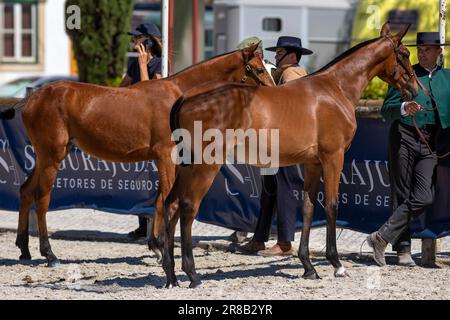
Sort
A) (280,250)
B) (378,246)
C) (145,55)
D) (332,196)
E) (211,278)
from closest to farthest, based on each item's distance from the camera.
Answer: (332,196) < (211,278) < (378,246) < (280,250) < (145,55)

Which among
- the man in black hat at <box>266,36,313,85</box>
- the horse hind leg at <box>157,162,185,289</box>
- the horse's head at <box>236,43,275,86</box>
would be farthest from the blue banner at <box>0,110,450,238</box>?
the horse hind leg at <box>157,162,185,289</box>

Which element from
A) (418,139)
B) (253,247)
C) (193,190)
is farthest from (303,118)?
(253,247)

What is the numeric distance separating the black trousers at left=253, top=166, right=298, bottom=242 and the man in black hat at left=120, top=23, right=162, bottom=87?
165 centimetres

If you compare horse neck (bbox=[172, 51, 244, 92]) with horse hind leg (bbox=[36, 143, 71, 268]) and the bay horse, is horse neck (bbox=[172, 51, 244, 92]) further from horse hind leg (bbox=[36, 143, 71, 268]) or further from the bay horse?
horse hind leg (bbox=[36, 143, 71, 268])

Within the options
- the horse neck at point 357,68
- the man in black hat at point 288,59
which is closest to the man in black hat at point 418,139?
the horse neck at point 357,68

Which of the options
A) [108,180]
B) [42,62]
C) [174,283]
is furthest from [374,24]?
[42,62]

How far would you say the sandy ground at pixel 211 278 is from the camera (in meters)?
7.75

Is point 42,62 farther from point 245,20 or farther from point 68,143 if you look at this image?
point 68,143

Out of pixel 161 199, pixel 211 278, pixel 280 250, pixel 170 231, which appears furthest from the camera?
pixel 280 250

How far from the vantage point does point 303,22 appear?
20312 mm

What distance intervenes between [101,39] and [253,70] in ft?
52.7

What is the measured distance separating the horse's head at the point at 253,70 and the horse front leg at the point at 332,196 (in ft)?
3.10

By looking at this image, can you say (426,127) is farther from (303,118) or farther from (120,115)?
(120,115)
